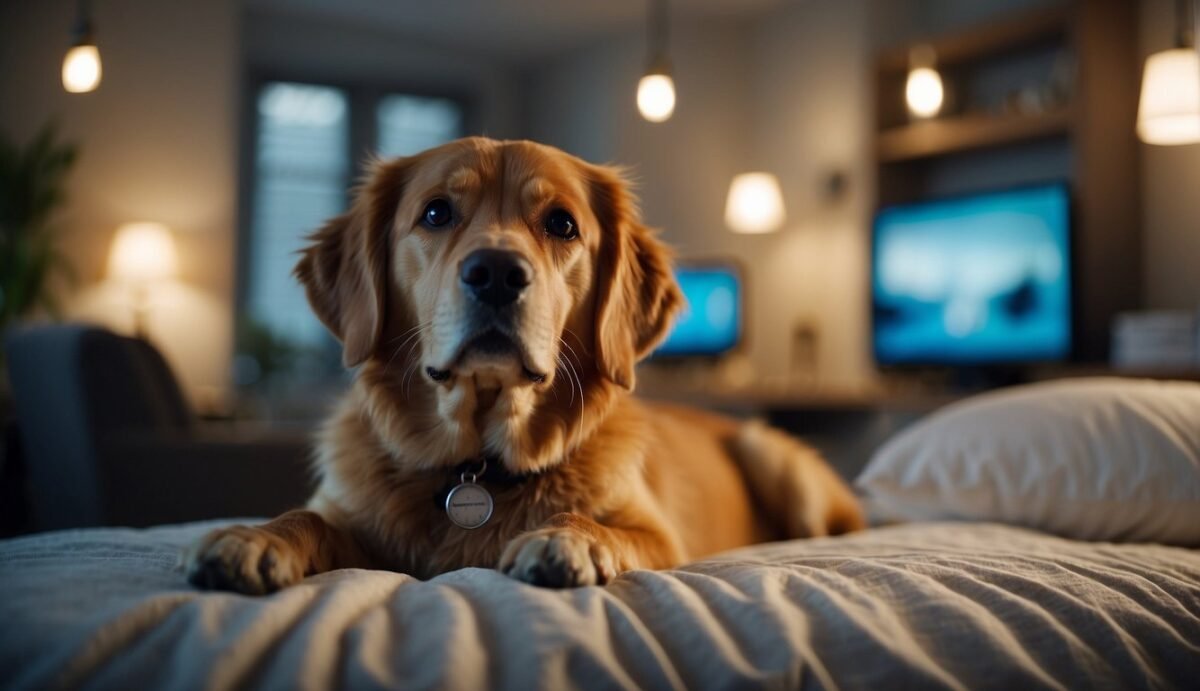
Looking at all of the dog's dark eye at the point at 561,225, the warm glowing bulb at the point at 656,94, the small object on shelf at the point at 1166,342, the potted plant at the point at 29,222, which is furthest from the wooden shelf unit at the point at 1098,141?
the potted plant at the point at 29,222

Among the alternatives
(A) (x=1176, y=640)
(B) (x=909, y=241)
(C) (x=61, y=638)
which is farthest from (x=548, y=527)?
(B) (x=909, y=241)

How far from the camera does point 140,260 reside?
584cm

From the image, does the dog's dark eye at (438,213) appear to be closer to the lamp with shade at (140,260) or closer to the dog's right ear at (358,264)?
the dog's right ear at (358,264)

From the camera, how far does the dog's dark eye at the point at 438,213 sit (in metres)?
1.63

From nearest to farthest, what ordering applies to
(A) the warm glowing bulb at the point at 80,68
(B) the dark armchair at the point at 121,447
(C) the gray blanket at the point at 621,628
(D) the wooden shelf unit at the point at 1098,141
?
(C) the gray blanket at the point at 621,628, (B) the dark armchair at the point at 121,447, (A) the warm glowing bulb at the point at 80,68, (D) the wooden shelf unit at the point at 1098,141

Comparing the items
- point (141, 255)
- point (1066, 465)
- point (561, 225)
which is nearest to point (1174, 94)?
point (1066, 465)

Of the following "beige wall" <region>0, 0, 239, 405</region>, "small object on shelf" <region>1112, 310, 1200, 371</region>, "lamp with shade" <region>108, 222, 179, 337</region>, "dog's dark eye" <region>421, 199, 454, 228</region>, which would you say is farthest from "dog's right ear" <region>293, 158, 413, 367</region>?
"lamp with shade" <region>108, 222, 179, 337</region>

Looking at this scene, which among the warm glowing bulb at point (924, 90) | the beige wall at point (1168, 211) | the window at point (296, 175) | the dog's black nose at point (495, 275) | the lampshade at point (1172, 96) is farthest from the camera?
the window at point (296, 175)

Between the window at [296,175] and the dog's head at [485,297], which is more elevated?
the window at [296,175]

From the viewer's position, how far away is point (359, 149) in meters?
7.95

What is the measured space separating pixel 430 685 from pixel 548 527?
1.57ft

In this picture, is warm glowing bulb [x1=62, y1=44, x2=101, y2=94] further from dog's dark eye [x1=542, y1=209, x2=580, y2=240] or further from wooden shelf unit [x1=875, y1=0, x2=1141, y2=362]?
wooden shelf unit [x1=875, y1=0, x2=1141, y2=362]

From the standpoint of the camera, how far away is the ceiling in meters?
6.92

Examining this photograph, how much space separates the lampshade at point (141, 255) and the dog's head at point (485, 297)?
467cm
